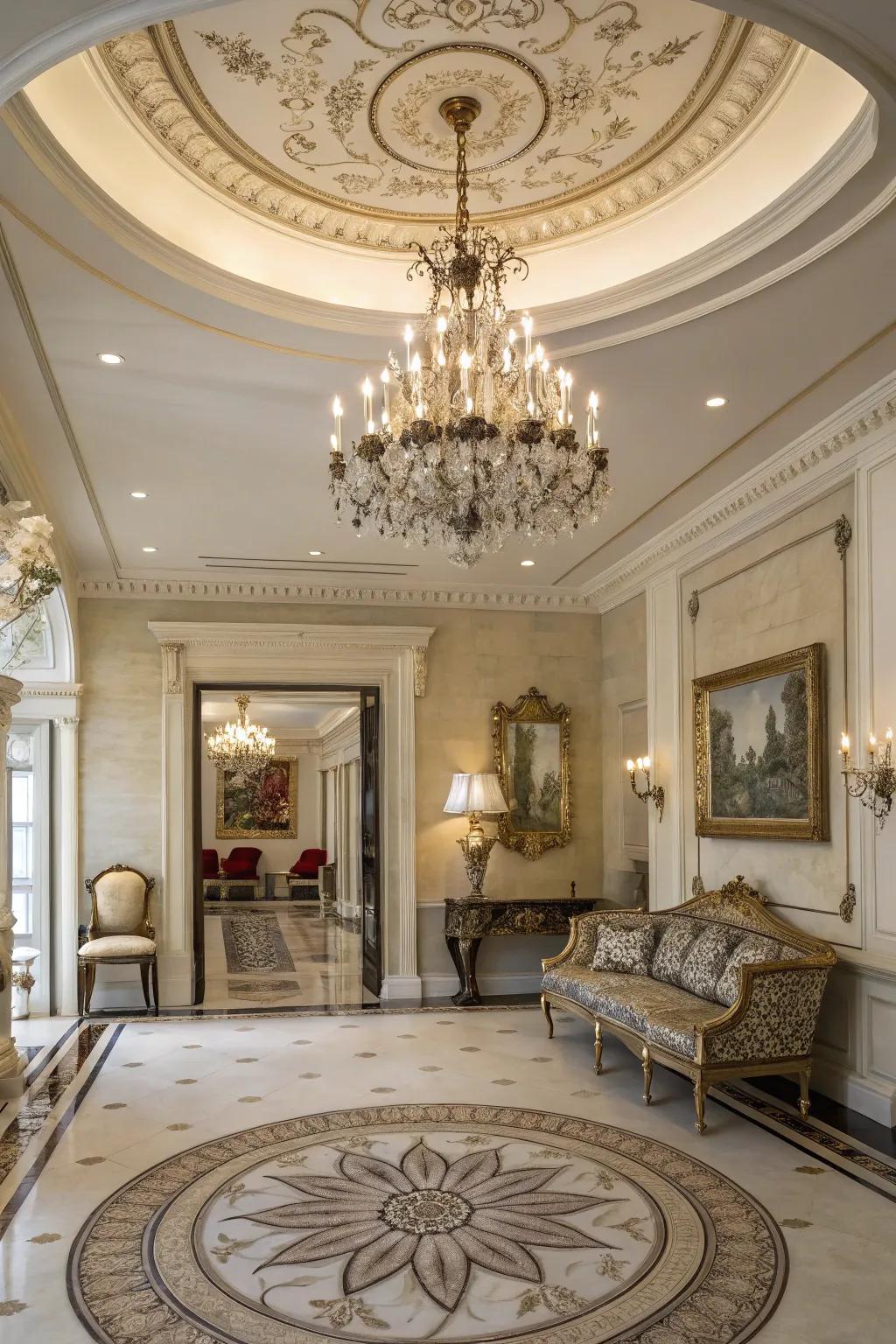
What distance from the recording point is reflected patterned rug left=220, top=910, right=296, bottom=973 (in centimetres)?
1114

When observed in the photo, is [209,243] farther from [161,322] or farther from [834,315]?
[834,315]

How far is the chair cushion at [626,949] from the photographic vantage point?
672 cm

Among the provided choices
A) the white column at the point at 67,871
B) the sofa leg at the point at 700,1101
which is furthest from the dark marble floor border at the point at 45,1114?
the sofa leg at the point at 700,1101

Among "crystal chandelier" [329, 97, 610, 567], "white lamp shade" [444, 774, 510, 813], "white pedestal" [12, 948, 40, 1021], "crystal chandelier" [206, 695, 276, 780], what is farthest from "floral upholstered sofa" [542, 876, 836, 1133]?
"crystal chandelier" [206, 695, 276, 780]

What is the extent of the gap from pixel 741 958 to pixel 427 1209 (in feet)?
7.45

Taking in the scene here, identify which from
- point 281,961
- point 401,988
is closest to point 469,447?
point 401,988

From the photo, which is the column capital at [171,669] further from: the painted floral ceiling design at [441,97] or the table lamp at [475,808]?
the painted floral ceiling design at [441,97]

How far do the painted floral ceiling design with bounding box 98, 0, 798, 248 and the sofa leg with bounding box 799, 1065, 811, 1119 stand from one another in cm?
397

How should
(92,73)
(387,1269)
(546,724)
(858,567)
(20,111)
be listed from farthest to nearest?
(546,724), (858,567), (387,1269), (92,73), (20,111)

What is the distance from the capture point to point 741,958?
561 cm

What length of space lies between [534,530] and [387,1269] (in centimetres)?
252

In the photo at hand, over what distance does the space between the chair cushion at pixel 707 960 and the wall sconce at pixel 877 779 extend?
1.21 meters

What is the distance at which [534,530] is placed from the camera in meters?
3.79

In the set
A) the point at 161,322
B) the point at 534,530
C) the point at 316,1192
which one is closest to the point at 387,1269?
the point at 316,1192
